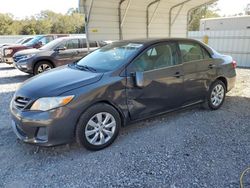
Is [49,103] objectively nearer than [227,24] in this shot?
Yes

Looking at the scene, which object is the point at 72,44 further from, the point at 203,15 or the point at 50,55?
the point at 203,15

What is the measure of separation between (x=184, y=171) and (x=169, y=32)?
27.8ft

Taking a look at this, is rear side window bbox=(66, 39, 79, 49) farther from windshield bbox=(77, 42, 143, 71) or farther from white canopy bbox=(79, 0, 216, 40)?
windshield bbox=(77, 42, 143, 71)

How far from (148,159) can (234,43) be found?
974 cm

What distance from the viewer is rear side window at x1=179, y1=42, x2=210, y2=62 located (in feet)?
12.9

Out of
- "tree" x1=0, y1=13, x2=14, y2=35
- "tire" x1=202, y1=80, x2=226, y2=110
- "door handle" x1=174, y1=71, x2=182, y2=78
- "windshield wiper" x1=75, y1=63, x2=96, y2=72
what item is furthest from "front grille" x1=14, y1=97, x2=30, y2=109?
"tree" x1=0, y1=13, x2=14, y2=35

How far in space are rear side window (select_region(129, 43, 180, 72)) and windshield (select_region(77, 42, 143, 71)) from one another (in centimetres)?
16

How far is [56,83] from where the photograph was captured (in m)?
2.97

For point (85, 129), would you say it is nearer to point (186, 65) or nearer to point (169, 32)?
point (186, 65)

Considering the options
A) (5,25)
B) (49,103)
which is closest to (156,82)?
(49,103)

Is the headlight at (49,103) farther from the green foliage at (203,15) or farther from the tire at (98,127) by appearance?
the green foliage at (203,15)

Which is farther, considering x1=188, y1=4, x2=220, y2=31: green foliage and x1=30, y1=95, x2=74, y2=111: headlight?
x1=188, y1=4, x2=220, y2=31: green foliage

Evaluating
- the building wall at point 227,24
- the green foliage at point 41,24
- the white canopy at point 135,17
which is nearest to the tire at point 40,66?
the white canopy at point 135,17

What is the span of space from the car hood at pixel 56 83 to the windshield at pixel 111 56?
32 cm
